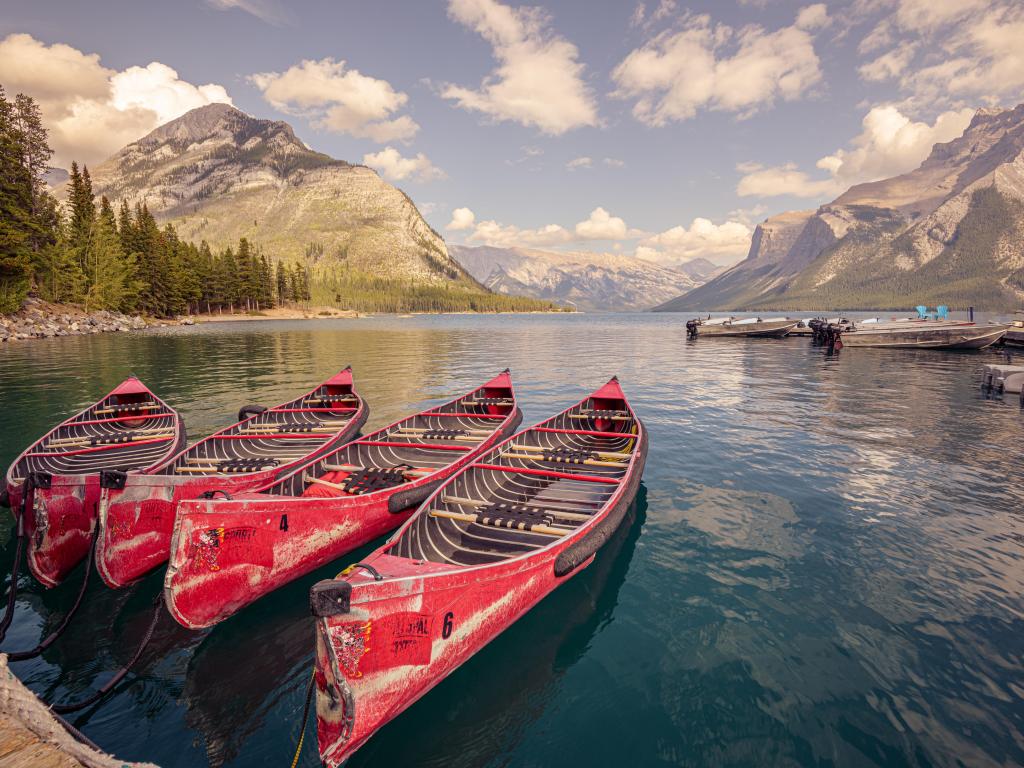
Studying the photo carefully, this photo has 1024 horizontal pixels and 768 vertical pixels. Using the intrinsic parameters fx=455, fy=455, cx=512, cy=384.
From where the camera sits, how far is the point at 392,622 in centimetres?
546

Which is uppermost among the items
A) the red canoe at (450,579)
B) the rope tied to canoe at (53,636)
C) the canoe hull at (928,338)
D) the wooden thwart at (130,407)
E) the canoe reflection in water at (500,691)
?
the canoe hull at (928,338)

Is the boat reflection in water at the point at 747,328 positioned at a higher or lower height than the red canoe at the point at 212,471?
higher

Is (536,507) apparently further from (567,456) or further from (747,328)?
(747,328)

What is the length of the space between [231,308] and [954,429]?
491ft

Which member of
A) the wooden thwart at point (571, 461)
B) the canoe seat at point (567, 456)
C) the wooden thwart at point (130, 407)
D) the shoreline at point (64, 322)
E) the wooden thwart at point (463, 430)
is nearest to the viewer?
the wooden thwart at point (571, 461)

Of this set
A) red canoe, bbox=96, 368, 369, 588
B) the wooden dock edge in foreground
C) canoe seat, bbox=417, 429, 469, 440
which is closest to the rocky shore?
red canoe, bbox=96, 368, 369, 588

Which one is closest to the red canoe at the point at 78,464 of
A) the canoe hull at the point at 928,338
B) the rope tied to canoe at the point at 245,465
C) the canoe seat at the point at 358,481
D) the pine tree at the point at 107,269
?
the rope tied to canoe at the point at 245,465

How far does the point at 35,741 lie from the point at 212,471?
341 inches

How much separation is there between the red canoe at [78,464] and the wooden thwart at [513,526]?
649cm

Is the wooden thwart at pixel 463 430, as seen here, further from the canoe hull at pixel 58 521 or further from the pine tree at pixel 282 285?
the pine tree at pixel 282 285

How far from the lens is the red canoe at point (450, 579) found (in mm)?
5172

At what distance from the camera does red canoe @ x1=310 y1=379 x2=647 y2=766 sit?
5.17 m

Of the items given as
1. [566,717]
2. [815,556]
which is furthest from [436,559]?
[815,556]

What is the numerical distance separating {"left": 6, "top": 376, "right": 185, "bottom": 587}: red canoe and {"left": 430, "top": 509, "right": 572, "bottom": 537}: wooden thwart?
6493mm
